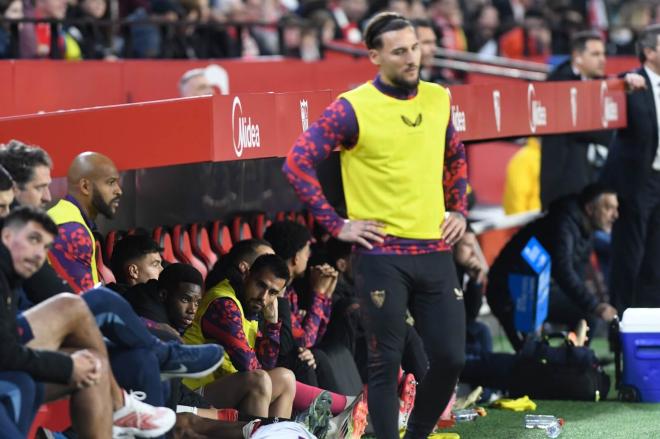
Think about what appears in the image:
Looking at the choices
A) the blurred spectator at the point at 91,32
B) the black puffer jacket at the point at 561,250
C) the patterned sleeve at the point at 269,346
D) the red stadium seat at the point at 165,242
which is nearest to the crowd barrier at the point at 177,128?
the patterned sleeve at the point at 269,346

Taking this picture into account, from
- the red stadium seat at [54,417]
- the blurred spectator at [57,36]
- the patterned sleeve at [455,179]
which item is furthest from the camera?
the blurred spectator at [57,36]

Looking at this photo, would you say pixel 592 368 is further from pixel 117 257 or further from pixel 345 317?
pixel 117 257

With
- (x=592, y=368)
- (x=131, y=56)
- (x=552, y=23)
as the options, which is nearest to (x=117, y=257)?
(x=592, y=368)

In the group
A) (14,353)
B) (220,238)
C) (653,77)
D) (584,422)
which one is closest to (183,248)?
(220,238)

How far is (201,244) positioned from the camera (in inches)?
386

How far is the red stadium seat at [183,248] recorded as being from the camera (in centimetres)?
952

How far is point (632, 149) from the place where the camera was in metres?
10.7

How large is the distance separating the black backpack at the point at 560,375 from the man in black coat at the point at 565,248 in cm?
40

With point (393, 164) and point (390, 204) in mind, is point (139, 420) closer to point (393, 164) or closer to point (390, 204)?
point (390, 204)

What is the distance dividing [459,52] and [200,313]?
420 inches

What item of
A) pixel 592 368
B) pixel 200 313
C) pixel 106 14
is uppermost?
pixel 106 14

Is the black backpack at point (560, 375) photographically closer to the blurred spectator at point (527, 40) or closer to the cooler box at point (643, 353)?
the cooler box at point (643, 353)

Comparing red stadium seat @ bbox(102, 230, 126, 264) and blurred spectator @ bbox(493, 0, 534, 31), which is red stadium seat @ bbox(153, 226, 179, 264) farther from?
blurred spectator @ bbox(493, 0, 534, 31)

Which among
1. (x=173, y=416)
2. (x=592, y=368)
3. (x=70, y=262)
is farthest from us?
(x=592, y=368)
